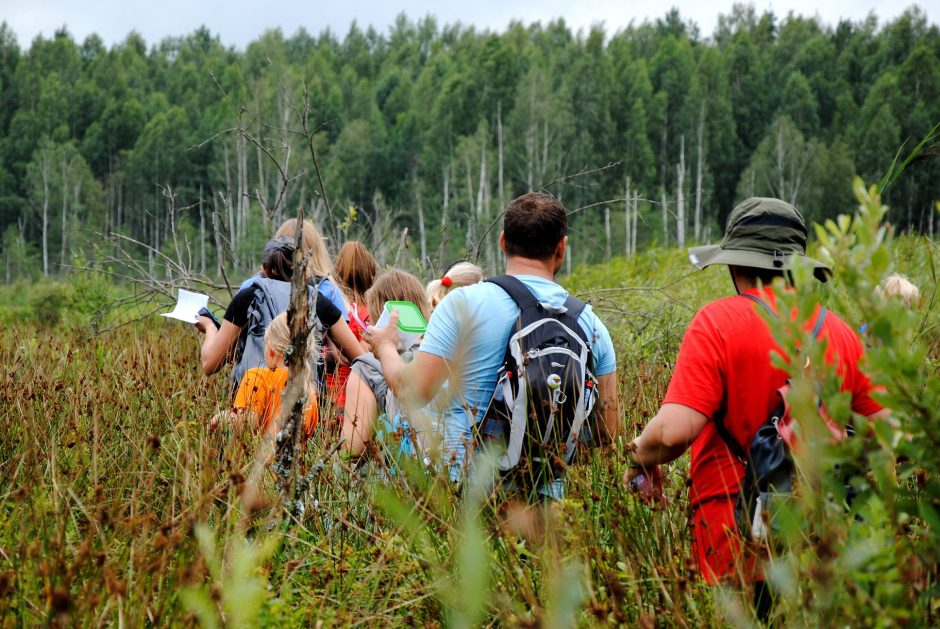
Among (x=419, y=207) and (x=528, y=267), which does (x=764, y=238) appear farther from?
(x=419, y=207)

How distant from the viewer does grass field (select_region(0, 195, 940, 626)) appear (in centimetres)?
134

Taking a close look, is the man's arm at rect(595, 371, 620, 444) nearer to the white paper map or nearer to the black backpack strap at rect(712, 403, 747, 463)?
the black backpack strap at rect(712, 403, 747, 463)

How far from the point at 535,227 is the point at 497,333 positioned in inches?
14.3

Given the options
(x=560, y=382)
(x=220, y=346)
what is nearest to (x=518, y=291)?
(x=560, y=382)

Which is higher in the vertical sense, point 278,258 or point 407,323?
point 278,258

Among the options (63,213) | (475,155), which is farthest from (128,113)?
(475,155)

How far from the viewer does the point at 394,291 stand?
385 centimetres

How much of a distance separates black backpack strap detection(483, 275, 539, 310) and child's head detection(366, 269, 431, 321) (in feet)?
3.86

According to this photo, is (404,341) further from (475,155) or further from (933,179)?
(933,179)

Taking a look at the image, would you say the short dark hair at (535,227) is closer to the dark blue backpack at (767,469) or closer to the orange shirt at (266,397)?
the dark blue backpack at (767,469)

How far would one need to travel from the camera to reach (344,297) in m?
4.61

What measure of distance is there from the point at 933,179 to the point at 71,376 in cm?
5202

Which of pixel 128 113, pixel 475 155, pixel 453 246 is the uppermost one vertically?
pixel 128 113

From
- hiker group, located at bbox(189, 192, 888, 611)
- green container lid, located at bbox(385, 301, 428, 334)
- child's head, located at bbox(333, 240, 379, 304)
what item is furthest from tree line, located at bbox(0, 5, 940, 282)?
hiker group, located at bbox(189, 192, 888, 611)
